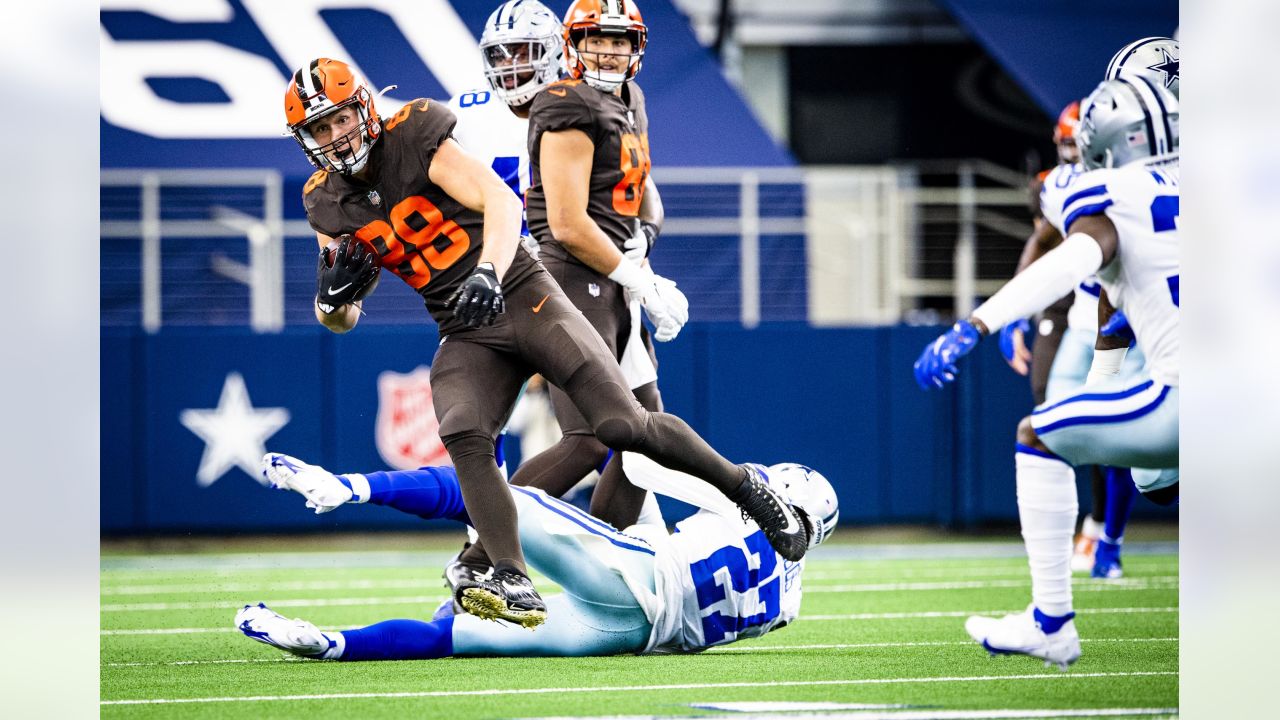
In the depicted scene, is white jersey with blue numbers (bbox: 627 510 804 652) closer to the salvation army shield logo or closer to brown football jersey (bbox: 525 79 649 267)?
brown football jersey (bbox: 525 79 649 267)

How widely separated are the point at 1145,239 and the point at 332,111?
6.11 feet

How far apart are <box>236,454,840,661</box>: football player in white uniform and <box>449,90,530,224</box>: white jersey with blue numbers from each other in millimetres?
1103

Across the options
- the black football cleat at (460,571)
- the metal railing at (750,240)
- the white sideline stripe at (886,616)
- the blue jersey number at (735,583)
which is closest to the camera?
the blue jersey number at (735,583)

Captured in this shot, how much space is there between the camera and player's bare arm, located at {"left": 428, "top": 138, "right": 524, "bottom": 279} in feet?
11.9

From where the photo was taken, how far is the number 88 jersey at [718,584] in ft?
12.5

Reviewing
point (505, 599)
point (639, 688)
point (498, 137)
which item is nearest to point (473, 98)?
point (498, 137)

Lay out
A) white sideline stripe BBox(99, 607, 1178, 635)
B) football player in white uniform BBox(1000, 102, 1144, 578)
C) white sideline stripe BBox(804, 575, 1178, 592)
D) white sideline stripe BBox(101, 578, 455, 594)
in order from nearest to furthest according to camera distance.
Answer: white sideline stripe BBox(99, 607, 1178, 635), white sideline stripe BBox(804, 575, 1178, 592), football player in white uniform BBox(1000, 102, 1144, 578), white sideline stripe BBox(101, 578, 455, 594)

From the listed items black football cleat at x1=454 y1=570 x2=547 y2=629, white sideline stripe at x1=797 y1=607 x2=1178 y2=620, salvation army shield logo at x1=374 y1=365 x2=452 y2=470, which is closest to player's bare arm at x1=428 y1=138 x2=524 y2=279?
black football cleat at x1=454 y1=570 x2=547 y2=629

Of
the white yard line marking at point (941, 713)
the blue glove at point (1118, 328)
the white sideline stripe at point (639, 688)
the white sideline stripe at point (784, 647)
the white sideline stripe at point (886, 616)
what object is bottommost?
the white sideline stripe at point (886, 616)

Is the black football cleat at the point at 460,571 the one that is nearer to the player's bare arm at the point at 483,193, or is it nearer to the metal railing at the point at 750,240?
the player's bare arm at the point at 483,193

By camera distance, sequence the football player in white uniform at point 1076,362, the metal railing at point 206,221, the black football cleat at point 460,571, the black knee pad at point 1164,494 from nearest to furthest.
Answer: the black football cleat at point 460,571
the black knee pad at point 1164,494
the football player in white uniform at point 1076,362
the metal railing at point 206,221

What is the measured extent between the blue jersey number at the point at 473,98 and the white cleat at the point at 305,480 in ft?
5.03

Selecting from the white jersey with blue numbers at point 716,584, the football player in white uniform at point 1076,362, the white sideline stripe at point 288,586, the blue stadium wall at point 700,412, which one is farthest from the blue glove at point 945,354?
the blue stadium wall at point 700,412
